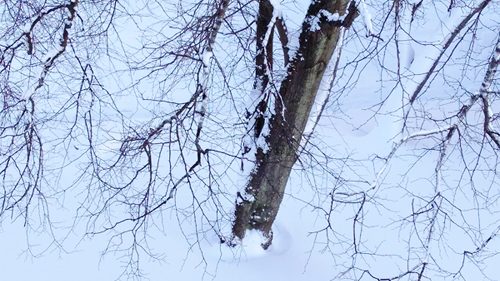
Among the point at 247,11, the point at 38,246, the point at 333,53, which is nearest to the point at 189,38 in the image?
the point at 247,11

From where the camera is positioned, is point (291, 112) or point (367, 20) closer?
point (367, 20)

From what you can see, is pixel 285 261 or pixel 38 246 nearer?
pixel 38 246

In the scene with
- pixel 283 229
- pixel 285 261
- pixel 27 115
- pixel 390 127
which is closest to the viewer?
pixel 27 115

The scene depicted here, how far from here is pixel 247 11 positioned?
17.6 ft

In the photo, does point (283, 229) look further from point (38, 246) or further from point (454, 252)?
point (38, 246)

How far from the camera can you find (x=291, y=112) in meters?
5.50

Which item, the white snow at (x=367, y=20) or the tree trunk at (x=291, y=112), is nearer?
the white snow at (x=367, y=20)

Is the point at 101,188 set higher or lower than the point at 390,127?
lower

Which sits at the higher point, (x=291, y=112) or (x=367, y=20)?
(x=367, y=20)

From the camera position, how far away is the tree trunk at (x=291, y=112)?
Result: 16.4ft

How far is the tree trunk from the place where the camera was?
16.4 ft

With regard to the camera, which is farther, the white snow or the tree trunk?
the tree trunk

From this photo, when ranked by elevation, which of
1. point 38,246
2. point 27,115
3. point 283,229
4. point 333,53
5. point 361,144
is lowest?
point 38,246

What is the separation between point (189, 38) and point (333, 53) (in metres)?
1.25
